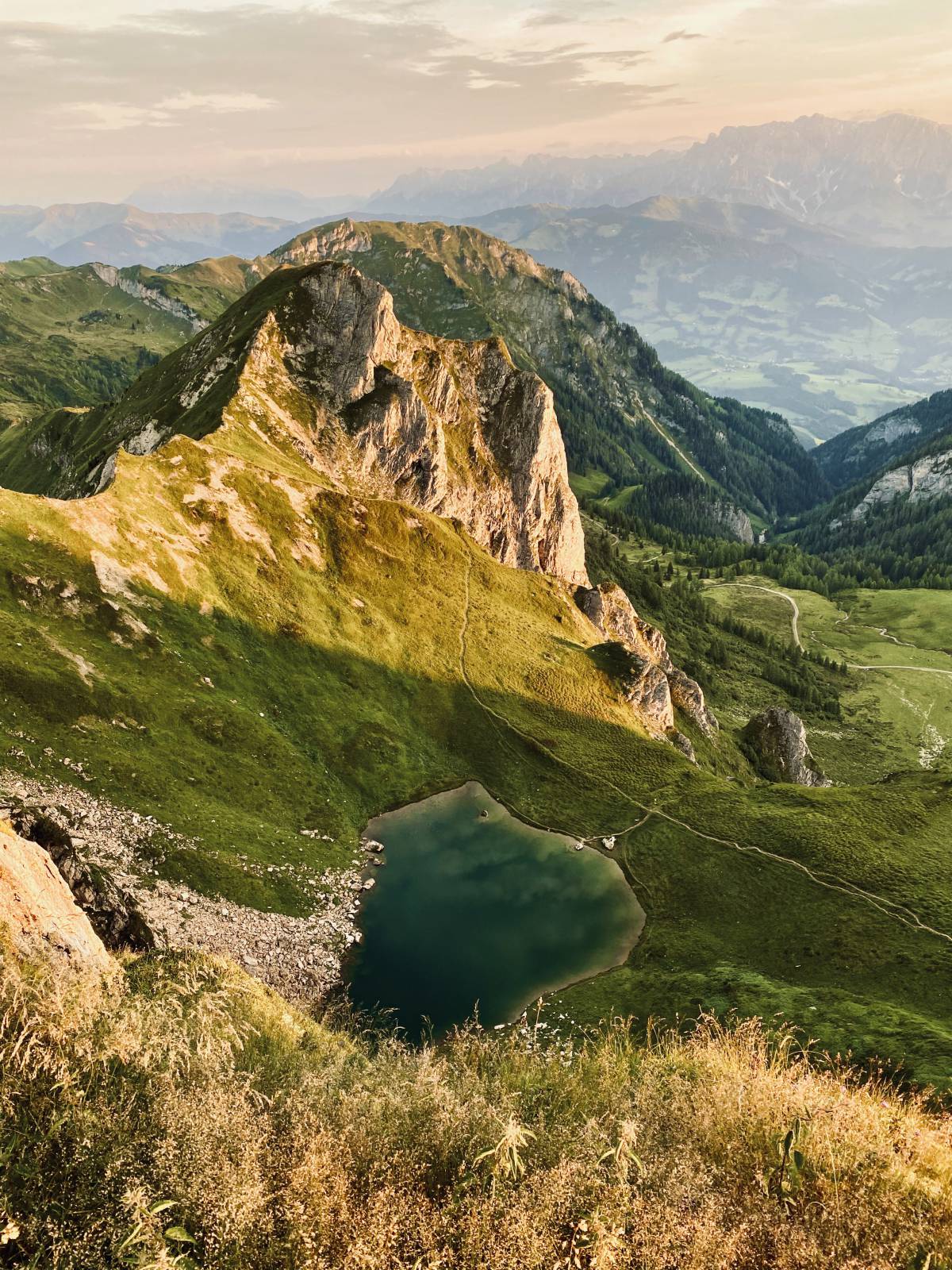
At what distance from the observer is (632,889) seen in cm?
8288

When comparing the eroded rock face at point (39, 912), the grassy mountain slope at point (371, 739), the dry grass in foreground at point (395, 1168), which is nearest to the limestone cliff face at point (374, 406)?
the grassy mountain slope at point (371, 739)

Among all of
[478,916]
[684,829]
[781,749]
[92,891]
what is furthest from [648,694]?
[92,891]

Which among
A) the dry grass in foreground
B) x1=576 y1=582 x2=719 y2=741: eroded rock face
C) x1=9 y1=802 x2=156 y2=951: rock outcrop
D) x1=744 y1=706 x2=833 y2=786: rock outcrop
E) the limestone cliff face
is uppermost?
the limestone cliff face

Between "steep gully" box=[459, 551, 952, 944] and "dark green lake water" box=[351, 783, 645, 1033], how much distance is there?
6.48 meters

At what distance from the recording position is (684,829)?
93.6 m

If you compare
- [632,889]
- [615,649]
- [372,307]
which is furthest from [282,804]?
[372,307]

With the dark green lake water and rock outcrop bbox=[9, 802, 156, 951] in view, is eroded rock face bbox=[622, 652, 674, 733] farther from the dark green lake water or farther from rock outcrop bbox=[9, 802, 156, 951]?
rock outcrop bbox=[9, 802, 156, 951]

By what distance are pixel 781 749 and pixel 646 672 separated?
63915 mm

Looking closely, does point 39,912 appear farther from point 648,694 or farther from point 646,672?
point 646,672

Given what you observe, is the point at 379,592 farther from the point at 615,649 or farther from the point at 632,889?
the point at 632,889

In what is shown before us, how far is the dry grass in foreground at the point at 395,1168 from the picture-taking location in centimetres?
1775

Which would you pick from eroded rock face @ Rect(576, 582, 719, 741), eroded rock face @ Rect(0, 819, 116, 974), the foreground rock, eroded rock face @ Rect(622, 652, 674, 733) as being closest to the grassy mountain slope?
the foreground rock

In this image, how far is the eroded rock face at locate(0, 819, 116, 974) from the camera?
27938mm

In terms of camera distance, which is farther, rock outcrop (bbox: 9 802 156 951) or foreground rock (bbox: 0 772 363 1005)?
foreground rock (bbox: 0 772 363 1005)
